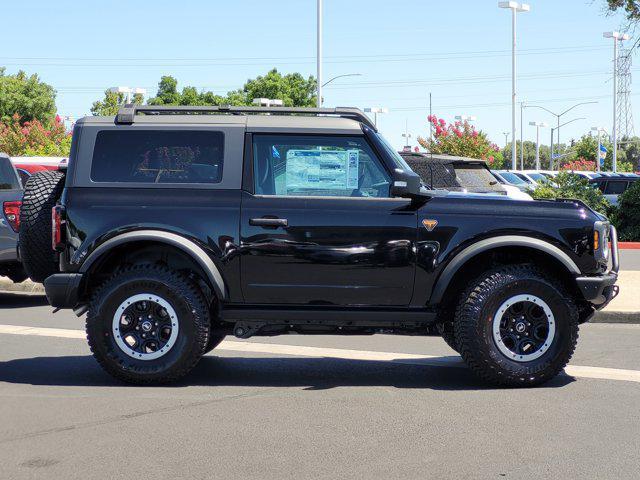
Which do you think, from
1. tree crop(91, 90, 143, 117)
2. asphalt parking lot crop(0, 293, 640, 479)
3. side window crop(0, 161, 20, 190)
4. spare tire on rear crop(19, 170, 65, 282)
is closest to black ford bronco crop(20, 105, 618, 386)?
spare tire on rear crop(19, 170, 65, 282)

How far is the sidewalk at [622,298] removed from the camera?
1127cm

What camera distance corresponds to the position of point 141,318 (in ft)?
25.3

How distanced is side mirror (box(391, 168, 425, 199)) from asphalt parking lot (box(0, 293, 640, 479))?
4.68 feet

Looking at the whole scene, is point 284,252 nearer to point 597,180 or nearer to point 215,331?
point 215,331

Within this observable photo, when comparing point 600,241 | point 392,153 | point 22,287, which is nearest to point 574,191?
point 22,287

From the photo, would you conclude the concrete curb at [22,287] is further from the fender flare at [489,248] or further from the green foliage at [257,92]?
the green foliage at [257,92]

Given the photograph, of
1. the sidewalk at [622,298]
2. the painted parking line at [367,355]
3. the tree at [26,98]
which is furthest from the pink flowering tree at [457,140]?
the tree at [26,98]

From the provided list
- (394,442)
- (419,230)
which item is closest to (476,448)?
(394,442)

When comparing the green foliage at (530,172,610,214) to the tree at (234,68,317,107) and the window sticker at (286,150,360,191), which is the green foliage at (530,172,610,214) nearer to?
the window sticker at (286,150,360,191)

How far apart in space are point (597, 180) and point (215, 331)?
2501cm

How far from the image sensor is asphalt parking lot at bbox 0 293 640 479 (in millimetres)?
5473

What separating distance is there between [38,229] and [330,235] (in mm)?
2268

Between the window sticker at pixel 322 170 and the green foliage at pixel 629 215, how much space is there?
17.2 metres

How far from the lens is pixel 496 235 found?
24.8 ft
